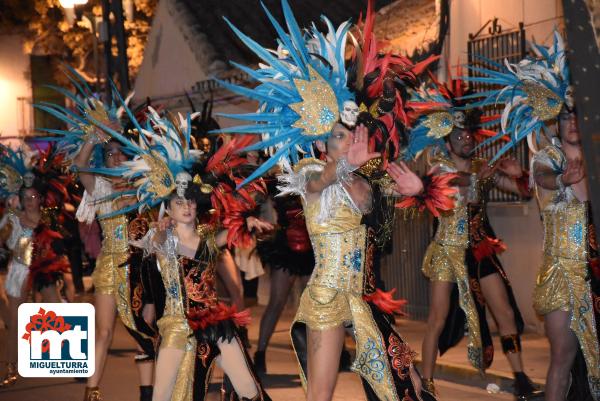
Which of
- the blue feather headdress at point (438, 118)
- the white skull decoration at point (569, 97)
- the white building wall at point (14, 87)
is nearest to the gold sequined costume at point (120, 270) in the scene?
the blue feather headdress at point (438, 118)

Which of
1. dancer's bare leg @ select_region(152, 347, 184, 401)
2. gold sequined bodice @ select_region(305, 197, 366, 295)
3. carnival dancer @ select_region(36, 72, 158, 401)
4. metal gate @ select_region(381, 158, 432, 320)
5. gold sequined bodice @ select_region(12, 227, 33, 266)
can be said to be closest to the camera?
gold sequined bodice @ select_region(305, 197, 366, 295)

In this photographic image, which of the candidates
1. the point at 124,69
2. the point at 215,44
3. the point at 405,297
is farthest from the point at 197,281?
the point at 215,44

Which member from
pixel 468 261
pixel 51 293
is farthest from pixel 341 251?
pixel 51 293

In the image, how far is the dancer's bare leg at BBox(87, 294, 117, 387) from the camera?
8500mm

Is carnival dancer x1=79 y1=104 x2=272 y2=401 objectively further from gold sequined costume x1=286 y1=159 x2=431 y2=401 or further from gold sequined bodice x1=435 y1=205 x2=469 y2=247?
gold sequined bodice x1=435 y1=205 x2=469 y2=247

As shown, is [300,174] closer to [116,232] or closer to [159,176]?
[159,176]

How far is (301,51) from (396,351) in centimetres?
173

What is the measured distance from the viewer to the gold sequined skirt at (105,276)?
28.3ft

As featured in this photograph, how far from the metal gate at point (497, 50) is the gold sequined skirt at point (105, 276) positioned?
4.63 meters

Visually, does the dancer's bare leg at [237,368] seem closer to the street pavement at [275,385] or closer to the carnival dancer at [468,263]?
the carnival dancer at [468,263]

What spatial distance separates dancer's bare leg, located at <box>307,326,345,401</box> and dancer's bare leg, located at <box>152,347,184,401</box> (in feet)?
3.47

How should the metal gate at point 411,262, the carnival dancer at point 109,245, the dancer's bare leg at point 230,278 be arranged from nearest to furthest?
1. the carnival dancer at point 109,245
2. the dancer's bare leg at point 230,278
3. the metal gate at point 411,262

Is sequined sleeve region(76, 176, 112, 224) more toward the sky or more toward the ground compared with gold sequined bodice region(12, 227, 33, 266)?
more toward the sky

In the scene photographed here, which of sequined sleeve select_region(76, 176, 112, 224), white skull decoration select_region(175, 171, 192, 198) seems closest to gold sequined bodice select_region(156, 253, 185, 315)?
white skull decoration select_region(175, 171, 192, 198)
